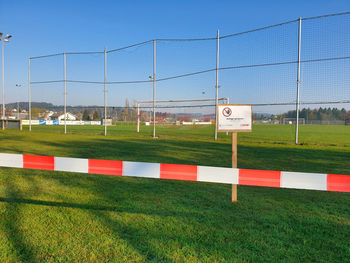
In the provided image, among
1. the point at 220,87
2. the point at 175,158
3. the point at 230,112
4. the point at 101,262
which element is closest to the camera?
the point at 101,262

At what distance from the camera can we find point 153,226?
11.4ft

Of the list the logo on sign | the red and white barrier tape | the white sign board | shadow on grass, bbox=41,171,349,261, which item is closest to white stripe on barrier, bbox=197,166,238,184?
the red and white barrier tape

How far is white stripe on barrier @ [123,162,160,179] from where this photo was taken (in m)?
3.70

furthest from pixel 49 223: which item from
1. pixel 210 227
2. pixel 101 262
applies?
pixel 210 227

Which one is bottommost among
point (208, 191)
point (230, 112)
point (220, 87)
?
point (208, 191)

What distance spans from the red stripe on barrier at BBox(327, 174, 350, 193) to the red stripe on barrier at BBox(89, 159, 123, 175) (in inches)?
105

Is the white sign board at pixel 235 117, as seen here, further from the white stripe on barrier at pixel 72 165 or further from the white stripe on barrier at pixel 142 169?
the white stripe on barrier at pixel 72 165

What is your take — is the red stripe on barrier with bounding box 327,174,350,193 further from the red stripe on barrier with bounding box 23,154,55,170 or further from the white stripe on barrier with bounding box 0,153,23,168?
the white stripe on barrier with bounding box 0,153,23,168

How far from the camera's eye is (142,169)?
374cm

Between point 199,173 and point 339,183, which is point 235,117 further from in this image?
point 339,183

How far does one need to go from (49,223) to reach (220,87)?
1354cm

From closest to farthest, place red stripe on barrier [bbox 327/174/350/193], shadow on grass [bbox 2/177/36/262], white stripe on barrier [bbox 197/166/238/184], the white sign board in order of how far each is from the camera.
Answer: shadow on grass [bbox 2/177/36/262] → red stripe on barrier [bbox 327/174/350/193] → white stripe on barrier [bbox 197/166/238/184] → the white sign board

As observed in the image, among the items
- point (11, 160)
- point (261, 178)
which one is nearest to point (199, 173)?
point (261, 178)

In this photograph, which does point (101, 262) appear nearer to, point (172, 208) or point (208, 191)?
point (172, 208)
